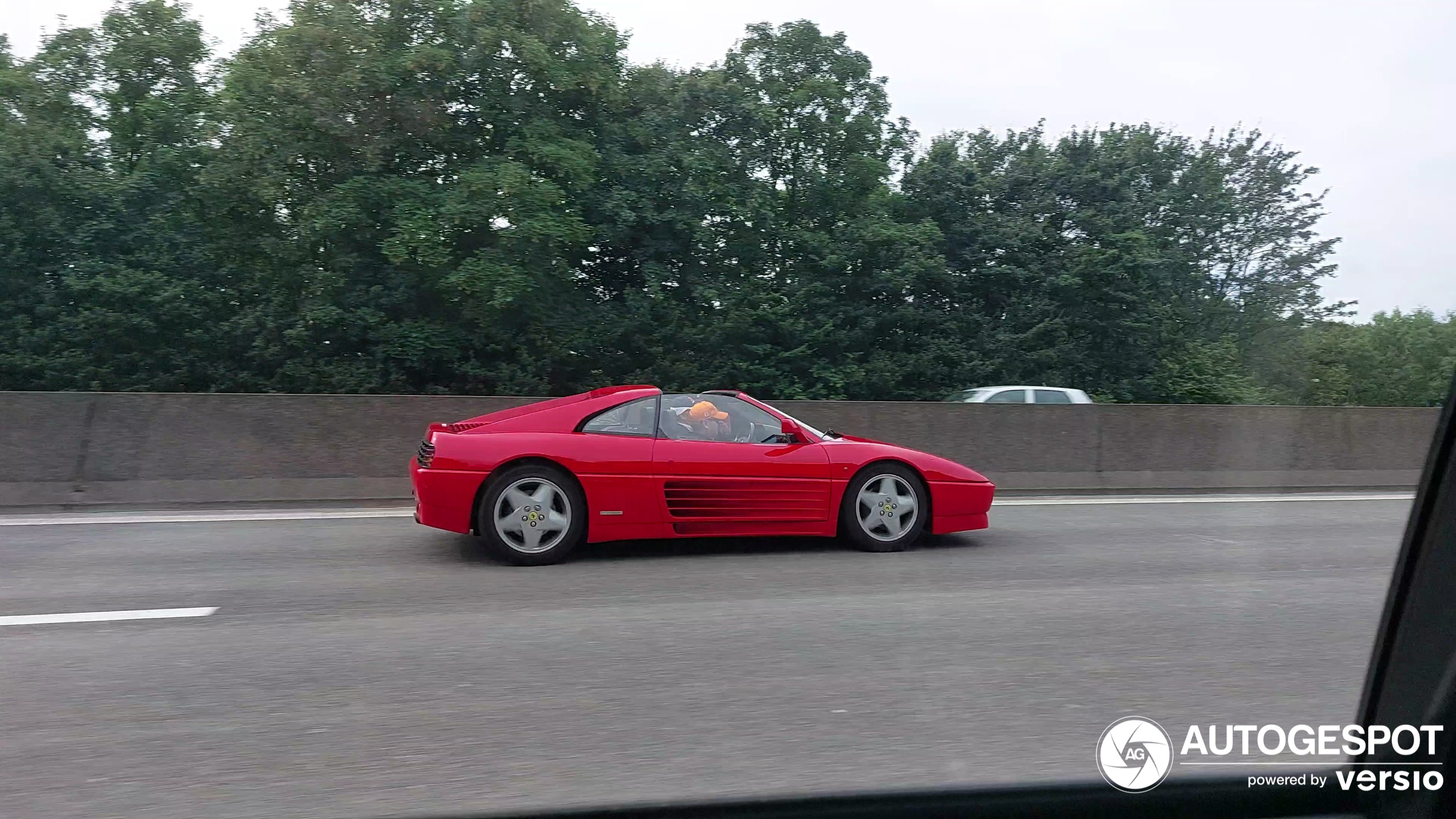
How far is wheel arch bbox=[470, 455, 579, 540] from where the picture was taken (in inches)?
314

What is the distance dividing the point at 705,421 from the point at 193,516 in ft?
17.1

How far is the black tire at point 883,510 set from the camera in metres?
8.70

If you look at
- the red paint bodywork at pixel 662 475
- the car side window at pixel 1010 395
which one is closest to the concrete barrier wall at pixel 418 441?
the red paint bodywork at pixel 662 475

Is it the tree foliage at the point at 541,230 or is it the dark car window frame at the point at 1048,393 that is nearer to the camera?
the dark car window frame at the point at 1048,393

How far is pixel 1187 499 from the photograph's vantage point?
43.6ft

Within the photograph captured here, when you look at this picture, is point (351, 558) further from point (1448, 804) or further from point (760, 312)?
point (760, 312)

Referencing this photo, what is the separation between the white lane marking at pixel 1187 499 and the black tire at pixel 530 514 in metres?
5.95

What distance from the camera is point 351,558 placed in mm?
8234

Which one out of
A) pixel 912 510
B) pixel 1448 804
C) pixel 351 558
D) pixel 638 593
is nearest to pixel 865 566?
pixel 912 510

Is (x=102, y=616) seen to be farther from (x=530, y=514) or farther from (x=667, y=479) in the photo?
(x=667, y=479)

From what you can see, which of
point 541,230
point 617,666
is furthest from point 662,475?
point 541,230

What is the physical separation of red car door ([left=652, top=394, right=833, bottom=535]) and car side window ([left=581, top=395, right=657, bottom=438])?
0.11 meters

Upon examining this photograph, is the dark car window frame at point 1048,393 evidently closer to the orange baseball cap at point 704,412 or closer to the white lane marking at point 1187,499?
the white lane marking at point 1187,499

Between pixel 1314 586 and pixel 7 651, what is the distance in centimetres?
761
